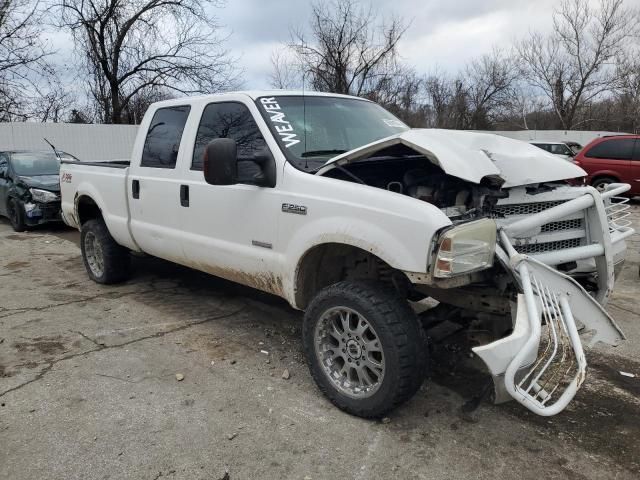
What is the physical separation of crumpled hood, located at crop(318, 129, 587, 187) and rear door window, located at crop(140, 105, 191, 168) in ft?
5.92

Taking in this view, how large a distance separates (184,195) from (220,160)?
3.91 feet

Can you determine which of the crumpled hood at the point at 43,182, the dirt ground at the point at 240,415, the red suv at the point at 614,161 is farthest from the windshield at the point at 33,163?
the red suv at the point at 614,161

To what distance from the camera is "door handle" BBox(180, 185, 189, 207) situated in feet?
14.4

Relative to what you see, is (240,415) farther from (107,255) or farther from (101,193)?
(101,193)

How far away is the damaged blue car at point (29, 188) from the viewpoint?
9.95 m

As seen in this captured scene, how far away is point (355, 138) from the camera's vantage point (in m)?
4.14

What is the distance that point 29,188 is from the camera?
10.0m

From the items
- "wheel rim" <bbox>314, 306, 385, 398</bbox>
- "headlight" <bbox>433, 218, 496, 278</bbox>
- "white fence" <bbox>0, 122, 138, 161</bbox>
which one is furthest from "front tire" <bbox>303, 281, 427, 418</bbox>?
"white fence" <bbox>0, 122, 138, 161</bbox>

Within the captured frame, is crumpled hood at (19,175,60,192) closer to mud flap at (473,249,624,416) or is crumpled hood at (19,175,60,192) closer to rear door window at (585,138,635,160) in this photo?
mud flap at (473,249,624,416)

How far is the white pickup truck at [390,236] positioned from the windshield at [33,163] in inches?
300

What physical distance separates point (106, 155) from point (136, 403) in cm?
1831

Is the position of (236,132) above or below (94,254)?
above

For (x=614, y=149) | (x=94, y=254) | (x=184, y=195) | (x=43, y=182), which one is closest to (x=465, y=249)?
(x=184, y=195)

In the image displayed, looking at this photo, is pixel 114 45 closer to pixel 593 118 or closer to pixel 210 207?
pixel 210 207
